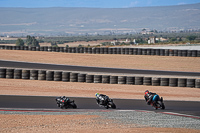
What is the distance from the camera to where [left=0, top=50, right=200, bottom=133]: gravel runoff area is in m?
11.4

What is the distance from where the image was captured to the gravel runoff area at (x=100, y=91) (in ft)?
37.3

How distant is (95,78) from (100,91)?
2.68 m

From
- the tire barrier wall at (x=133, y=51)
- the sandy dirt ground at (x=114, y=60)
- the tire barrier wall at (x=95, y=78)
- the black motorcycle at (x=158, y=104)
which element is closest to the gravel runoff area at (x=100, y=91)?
the sandy dirt ground at (x=114, y=60)

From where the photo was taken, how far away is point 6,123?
1162 centimetres

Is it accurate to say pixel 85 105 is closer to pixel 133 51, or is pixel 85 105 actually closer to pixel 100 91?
pixel 100 91

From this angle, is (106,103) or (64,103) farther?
(106,103)

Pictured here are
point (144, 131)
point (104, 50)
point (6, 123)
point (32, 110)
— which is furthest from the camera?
point (104, 50)

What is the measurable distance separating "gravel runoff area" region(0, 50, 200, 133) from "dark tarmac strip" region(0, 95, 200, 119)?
106 cm

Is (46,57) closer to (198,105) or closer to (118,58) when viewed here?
(118,58)

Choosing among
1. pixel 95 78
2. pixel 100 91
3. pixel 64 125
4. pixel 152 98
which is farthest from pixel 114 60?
pixel 64 125

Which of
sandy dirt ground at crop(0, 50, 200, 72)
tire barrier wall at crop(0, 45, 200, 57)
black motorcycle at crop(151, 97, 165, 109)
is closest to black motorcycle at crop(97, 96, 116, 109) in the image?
black motorcycle at crop(151, 97, 165, 109)

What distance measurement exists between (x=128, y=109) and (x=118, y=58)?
23.5m

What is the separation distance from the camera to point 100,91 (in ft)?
65.2

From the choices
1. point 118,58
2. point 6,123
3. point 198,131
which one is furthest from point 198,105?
point 118,58
